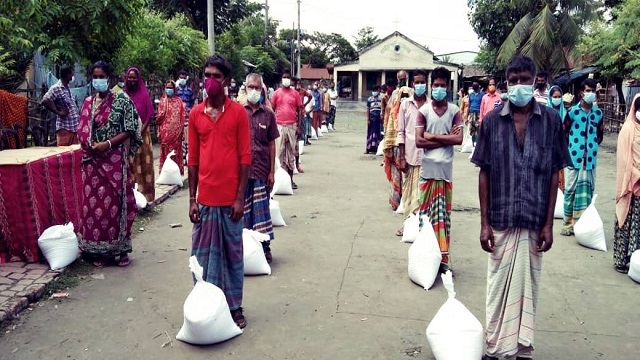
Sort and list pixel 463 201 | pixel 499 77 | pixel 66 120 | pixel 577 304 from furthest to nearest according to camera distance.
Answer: pixel 499 77 → pixel 463 201 → pixel 66 120 → pixel 577 304

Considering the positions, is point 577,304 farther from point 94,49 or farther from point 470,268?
point 94,49

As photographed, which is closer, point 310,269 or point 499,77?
point 310,269

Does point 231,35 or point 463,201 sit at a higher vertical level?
point 231,35

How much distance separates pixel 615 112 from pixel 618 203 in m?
17.8

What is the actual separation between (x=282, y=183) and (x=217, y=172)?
5.20m

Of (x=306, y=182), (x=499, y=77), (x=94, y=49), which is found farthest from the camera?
(x=499, y=77)

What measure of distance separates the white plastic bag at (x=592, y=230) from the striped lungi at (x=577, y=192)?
49cm

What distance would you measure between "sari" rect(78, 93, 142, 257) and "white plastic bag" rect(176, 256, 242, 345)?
1981 millimetres

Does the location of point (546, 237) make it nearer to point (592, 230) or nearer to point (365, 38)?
point (592, 230)

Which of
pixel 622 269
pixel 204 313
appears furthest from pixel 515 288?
pixel 622 269

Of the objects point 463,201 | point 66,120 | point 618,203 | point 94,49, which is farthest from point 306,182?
point 618,203

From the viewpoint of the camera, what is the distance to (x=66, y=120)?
811cm

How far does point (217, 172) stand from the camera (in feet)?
13.1

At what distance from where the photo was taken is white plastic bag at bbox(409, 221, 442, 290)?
5.04m
